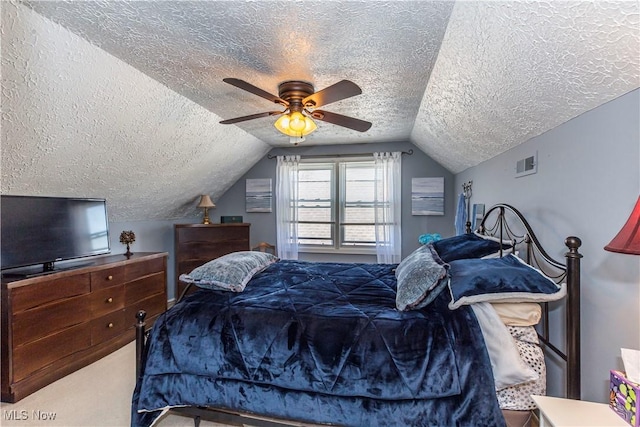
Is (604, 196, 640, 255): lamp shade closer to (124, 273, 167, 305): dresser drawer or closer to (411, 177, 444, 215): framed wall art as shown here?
(411, 177, 444, 215): framed wall art

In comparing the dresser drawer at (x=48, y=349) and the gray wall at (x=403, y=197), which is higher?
the gray wall at (x=403, y=197)

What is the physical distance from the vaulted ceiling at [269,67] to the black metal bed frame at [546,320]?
0.71 meters

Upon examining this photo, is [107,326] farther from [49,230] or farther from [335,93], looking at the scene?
[335,93]

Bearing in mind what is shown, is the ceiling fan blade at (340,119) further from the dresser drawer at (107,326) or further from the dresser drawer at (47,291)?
the dresser drawer at (107,326)

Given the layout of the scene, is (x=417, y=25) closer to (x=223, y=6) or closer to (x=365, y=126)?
(x=365, y=126)

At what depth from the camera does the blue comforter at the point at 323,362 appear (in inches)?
59.3

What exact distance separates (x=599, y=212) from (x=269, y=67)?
7.07 ft

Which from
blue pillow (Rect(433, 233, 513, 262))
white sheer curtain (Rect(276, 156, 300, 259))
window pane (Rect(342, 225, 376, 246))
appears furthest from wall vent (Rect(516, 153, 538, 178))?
white sheer curtain (Rect(276, 156, 300, 259))

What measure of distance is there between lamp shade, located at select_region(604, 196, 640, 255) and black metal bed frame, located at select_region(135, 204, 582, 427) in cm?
41

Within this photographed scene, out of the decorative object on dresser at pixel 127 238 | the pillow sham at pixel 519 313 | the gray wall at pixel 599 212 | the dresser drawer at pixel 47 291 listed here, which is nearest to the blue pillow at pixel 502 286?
the pillow sham at pixel 519 313

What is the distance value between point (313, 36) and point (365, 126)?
34.1 inches

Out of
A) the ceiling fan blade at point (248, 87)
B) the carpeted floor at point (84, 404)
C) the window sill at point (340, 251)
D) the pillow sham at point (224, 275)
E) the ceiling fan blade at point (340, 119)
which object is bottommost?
Answer: the carpeted floor at point (84, 404)

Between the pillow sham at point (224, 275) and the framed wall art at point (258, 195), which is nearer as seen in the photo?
the pillow sham at point (224, 275)

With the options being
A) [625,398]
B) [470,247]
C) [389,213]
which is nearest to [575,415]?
[625,398]
